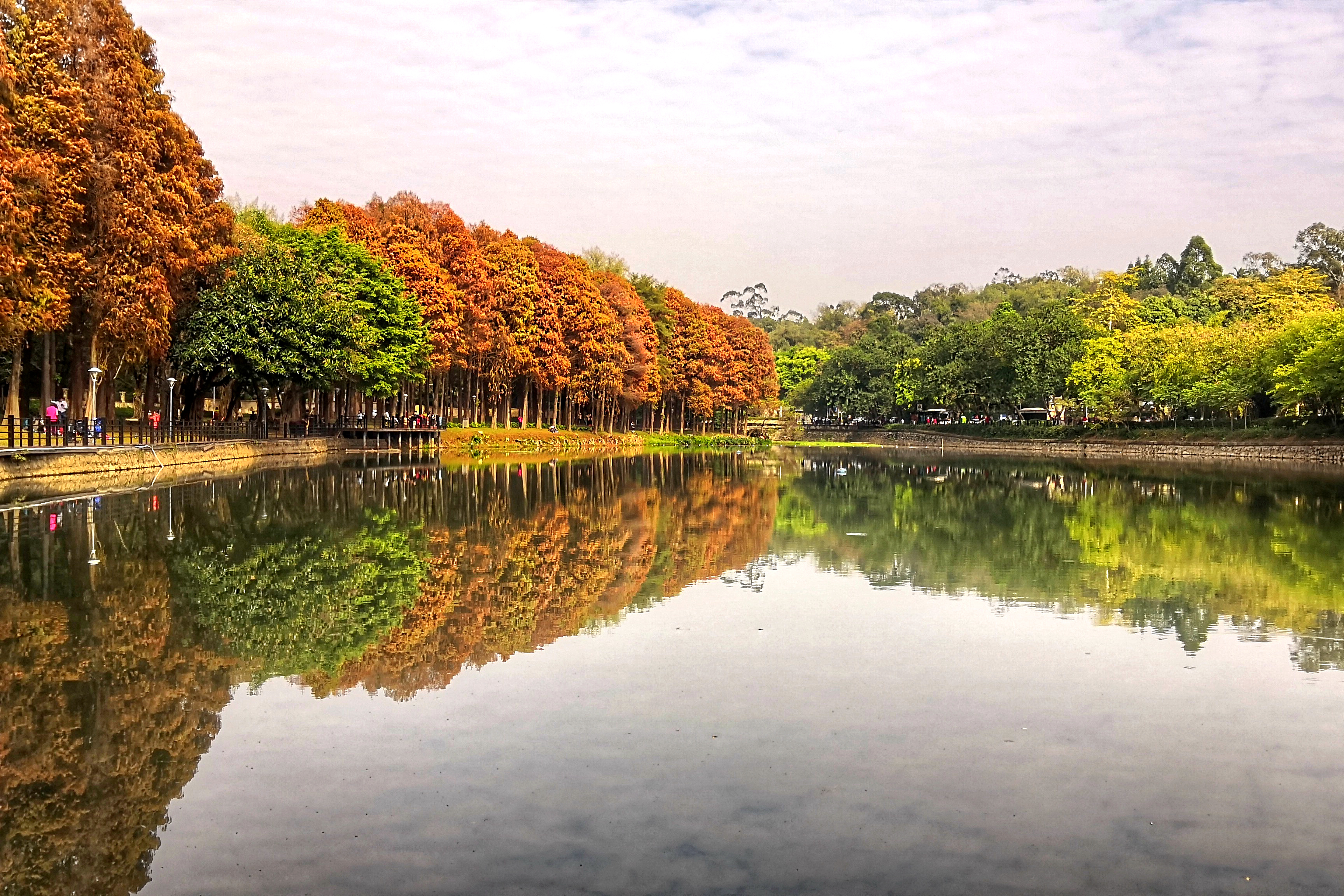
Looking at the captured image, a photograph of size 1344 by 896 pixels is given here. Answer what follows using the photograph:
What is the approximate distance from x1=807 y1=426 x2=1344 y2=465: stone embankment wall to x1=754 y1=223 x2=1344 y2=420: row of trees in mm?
2558

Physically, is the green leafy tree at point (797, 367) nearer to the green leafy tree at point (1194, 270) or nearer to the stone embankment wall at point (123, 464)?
the green leafy tree at point (1194, 270)

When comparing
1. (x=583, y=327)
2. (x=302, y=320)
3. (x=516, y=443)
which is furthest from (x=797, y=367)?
(x=302, y=320)

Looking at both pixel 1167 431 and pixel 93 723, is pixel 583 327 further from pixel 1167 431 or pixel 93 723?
pixel 93 723

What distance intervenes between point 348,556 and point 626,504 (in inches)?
447

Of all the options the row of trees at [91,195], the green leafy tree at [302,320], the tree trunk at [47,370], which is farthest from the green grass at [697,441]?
the tree trunk at [47,370]

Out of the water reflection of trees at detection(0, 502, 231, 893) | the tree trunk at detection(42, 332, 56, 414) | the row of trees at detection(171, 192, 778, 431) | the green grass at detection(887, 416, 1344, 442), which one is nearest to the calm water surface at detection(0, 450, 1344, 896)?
the water reflection of trees at detection(0, 502, 231, 893)

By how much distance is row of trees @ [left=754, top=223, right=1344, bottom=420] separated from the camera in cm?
6556

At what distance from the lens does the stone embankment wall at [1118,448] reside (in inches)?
2367

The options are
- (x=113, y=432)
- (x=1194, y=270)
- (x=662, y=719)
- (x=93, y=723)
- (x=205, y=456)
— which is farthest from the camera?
(x=1194, y=270)

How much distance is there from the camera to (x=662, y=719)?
8539 mm

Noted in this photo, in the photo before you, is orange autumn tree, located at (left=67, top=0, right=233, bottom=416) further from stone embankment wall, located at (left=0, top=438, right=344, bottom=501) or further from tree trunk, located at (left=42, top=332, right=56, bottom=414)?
stone embankment wall, located at (left=0, top=438, right=344, bottom=501)

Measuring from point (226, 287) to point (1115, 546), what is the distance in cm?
3890

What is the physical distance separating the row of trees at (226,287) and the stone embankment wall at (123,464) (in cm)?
310

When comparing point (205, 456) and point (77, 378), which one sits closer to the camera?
point (77, 378)
